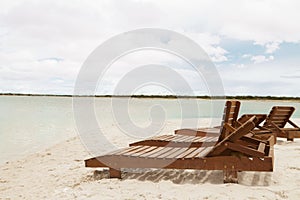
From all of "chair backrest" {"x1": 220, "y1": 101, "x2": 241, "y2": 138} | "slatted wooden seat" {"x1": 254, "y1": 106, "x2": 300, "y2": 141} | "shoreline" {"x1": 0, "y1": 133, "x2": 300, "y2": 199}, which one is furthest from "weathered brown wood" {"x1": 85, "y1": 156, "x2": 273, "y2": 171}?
"slatted wooden seat" {"x1": 254, "y1": 106, "x2": 300, "y2": 141}

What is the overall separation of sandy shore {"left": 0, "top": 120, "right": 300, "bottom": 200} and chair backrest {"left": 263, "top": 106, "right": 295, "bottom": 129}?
2.41 m

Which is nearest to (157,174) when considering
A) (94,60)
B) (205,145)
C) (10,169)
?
(205,145)

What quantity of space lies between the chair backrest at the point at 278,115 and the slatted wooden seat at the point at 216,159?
3803mm

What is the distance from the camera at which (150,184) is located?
4289 mm

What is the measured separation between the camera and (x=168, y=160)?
14.2 ft

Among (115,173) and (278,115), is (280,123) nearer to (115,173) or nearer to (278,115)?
(278,115)

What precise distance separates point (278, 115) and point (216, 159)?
495 cm

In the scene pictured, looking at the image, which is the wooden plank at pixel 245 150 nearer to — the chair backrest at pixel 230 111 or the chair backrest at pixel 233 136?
the chair backrest at pixel 233 136


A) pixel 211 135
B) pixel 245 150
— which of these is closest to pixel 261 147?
pixel 245 150

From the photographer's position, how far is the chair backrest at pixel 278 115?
8.16m

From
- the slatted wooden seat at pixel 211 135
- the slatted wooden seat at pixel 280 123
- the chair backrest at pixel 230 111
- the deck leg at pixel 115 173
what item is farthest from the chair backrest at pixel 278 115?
the deck leg at pixel 115 173

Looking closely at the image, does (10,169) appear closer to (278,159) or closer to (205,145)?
(205,145)

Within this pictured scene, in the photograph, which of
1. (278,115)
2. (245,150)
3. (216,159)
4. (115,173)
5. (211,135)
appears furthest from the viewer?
(278,115)

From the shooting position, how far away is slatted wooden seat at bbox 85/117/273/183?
4043 millimetres
